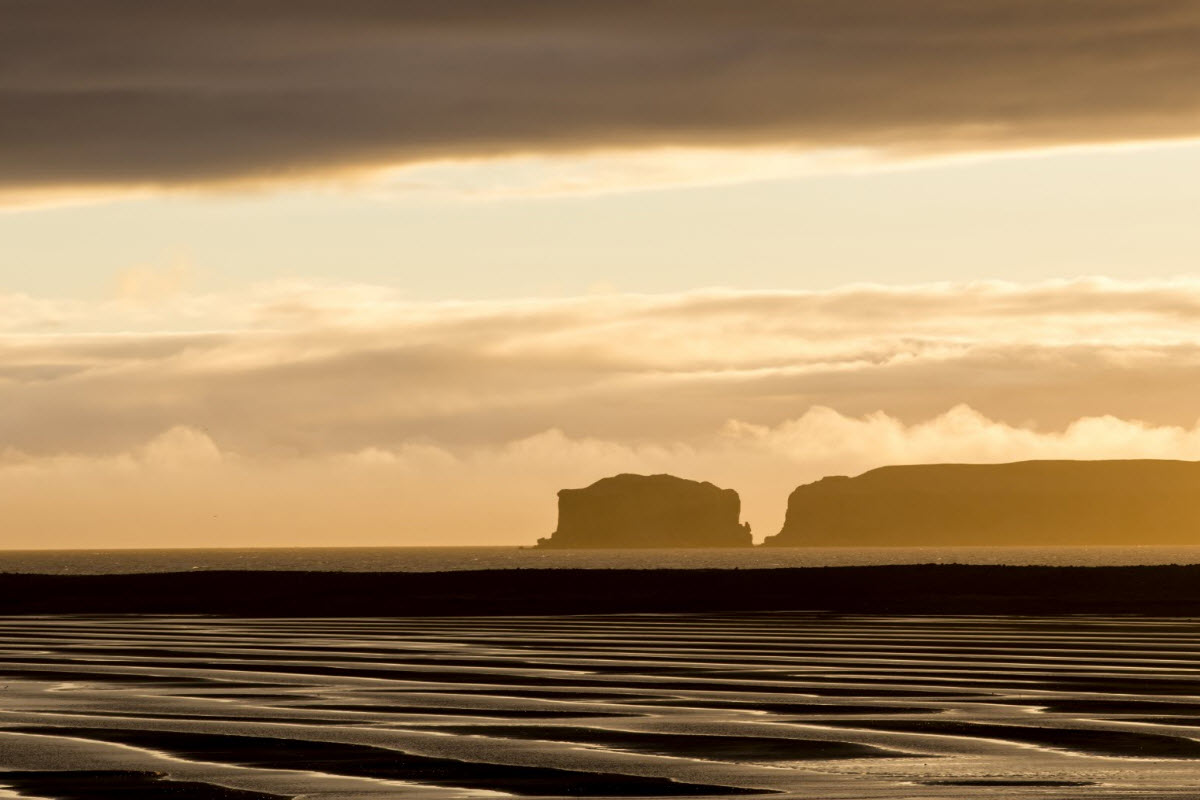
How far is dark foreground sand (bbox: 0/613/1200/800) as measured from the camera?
1596 centimetres

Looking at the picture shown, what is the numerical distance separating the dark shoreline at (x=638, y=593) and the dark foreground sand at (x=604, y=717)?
55.8 feet

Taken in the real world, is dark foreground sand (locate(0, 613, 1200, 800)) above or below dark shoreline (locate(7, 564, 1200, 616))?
below

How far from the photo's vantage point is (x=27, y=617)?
52625mm

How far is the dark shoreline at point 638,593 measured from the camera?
55938 millimetres

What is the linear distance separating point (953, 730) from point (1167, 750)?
92.9 inches

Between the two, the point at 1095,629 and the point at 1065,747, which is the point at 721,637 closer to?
the point at 1095,629

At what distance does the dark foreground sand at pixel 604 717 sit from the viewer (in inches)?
628

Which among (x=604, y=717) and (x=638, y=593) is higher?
(x=638, y=593)

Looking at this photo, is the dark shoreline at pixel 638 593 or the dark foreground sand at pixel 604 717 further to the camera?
the dark shoreline at pixel 638 593

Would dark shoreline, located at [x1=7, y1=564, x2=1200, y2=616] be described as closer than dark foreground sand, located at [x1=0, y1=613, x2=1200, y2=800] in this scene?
No

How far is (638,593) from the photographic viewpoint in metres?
68.8

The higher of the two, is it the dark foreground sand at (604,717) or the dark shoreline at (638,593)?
the dark shoreline at (638,593)

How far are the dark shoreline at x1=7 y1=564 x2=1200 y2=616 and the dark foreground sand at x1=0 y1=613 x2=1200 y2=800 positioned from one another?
17010 millimetres

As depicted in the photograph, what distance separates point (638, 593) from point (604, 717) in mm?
47573
